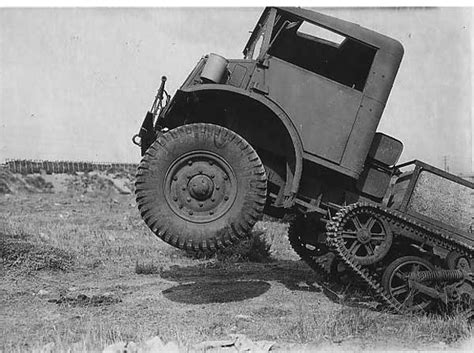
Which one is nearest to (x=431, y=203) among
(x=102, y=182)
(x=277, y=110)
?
(x=277, y=110)

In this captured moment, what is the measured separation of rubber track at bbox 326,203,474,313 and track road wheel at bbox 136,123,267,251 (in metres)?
0.98

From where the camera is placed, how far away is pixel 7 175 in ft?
98.8

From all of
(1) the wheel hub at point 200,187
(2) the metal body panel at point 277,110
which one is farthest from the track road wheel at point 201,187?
(2) the metal body panel at point 277,110

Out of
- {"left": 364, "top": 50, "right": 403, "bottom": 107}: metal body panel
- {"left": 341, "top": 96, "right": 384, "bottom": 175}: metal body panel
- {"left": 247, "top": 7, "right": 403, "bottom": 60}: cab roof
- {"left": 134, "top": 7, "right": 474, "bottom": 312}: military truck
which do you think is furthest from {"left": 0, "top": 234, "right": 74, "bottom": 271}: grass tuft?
{"left": 364, "top": 50, "right": 403, "bottom": 107}: metal body panel

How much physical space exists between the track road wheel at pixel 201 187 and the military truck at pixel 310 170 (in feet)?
0.03

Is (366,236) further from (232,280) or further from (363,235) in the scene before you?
(232,280)

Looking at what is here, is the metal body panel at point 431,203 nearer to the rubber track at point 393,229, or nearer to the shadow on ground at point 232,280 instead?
the rubber track at point 393,229

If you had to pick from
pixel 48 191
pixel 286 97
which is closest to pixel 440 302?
pixel 286 97

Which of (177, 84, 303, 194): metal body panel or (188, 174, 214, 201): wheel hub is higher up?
(177, 84, 303, 194): metal body panel

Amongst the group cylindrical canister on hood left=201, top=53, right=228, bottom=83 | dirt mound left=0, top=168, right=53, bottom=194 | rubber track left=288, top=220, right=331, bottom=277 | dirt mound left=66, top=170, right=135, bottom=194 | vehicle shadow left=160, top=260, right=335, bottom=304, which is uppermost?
cylindrical canister on hood left=201, top=53, right=228, bottom=83

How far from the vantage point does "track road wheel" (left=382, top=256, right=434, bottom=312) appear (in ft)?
21.2

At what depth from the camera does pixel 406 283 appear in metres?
6.57

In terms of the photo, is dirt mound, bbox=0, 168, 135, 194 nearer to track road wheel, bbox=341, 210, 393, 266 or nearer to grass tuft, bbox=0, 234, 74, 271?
grass tuft, bbox=0, 234, 74, 271

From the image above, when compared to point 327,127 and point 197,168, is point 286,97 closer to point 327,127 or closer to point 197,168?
point 327,127
